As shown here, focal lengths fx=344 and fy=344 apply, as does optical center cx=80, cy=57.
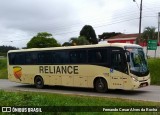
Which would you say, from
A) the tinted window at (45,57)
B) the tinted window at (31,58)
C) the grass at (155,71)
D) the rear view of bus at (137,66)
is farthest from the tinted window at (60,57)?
the grass at (155,71)

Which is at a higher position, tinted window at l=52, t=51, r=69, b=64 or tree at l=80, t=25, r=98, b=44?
Answer: tree at l=80, t=25, r=98, b=44

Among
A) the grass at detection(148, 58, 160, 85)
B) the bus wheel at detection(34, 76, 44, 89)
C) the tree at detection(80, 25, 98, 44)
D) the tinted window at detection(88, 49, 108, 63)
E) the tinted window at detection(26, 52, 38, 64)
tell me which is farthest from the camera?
the tree at detection(80, 25, 98, 44)

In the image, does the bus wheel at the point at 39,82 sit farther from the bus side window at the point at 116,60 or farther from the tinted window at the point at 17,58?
the bus side window at the point at 116,60

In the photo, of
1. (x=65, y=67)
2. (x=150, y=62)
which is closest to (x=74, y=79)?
(x=65, y=67)

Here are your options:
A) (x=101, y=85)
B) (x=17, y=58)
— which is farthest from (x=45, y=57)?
(x=101, y=85)

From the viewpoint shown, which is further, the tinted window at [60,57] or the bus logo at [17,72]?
the bus logo at [17,72]

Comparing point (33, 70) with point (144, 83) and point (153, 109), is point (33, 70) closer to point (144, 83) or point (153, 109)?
point (144, 83)

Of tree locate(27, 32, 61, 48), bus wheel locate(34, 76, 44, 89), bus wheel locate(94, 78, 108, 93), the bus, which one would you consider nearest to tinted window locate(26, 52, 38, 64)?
the bus

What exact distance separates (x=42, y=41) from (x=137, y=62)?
6604 centimetres

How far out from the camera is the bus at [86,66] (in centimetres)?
1784

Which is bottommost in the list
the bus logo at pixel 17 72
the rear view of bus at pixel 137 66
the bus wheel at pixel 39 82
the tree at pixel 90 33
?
the bus wheel at pixel 39 82

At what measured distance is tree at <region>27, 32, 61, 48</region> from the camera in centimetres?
8219

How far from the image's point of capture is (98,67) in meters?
19.1

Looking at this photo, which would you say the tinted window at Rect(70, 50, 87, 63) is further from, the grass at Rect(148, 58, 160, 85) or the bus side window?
the grass at Rect(148, 58, 160, 85)
